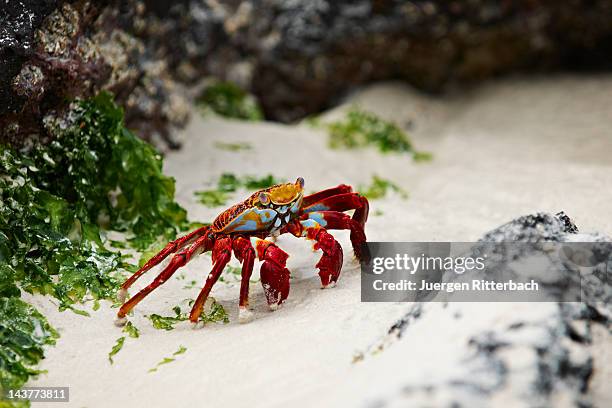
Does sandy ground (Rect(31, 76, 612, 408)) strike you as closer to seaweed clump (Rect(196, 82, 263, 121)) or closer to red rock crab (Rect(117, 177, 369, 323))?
red rock crab (Rect(117, 177, 369, 323))

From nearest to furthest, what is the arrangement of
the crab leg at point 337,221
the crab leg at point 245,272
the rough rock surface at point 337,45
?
the crab leg at point 245,272 < the crab leg at point 337,221 < the rough rock surface at point 337,45

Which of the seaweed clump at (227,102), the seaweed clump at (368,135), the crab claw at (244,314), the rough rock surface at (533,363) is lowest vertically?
the rough rock surface at (533,363)

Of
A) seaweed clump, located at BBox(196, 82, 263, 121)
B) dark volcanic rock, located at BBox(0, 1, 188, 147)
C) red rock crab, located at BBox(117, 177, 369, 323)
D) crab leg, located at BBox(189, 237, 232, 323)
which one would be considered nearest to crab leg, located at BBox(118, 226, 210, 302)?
red rock crab, located at BBox(117, 177, 369, 323)

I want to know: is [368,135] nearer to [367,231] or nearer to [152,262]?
→ [367,231]

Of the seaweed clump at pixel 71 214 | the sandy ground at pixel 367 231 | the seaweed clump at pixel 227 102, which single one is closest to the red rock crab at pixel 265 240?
the sandy ground at pixel 367 231

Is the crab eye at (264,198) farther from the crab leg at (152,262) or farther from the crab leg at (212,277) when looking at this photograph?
the crab leg at (152,262)

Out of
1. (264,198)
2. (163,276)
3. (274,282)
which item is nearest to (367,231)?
(264,198)
